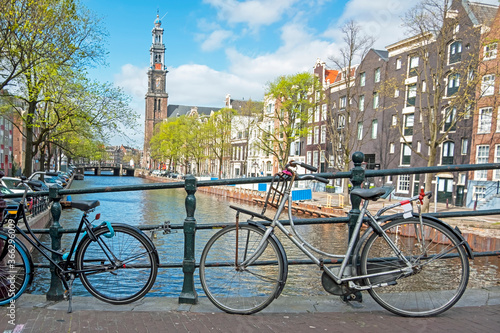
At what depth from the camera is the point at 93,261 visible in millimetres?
3855

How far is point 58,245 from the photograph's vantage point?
13.0ft

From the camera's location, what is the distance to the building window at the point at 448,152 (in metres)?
31.7

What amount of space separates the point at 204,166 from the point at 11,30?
8013 centimetres

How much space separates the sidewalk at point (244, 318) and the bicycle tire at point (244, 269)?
107mm

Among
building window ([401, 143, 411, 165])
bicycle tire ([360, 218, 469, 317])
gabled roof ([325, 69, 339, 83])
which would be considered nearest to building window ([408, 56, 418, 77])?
building window ([401, 143, 411, 165])

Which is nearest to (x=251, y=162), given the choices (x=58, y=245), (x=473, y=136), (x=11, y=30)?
(x=473, y=136)

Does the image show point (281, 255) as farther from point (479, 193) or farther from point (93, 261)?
point (479, 193)

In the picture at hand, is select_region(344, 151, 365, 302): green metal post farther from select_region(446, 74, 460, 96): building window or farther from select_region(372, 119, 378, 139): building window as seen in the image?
select_region(372, 119, 378, 139): building window

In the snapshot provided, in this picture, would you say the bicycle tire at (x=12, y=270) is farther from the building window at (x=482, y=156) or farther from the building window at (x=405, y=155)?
the building window at (x=405, y=155)

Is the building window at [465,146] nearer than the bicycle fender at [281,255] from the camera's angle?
No

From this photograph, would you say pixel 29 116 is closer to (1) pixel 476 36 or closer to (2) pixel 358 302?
(2) pixel 358 302

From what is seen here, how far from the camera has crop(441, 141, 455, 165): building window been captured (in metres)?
31.7

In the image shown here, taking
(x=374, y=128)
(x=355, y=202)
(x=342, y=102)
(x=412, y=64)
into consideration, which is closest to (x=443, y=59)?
(x=412, y=64)

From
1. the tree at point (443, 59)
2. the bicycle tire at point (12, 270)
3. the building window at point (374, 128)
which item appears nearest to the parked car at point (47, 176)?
the bicycle tire at point (12, 270)
